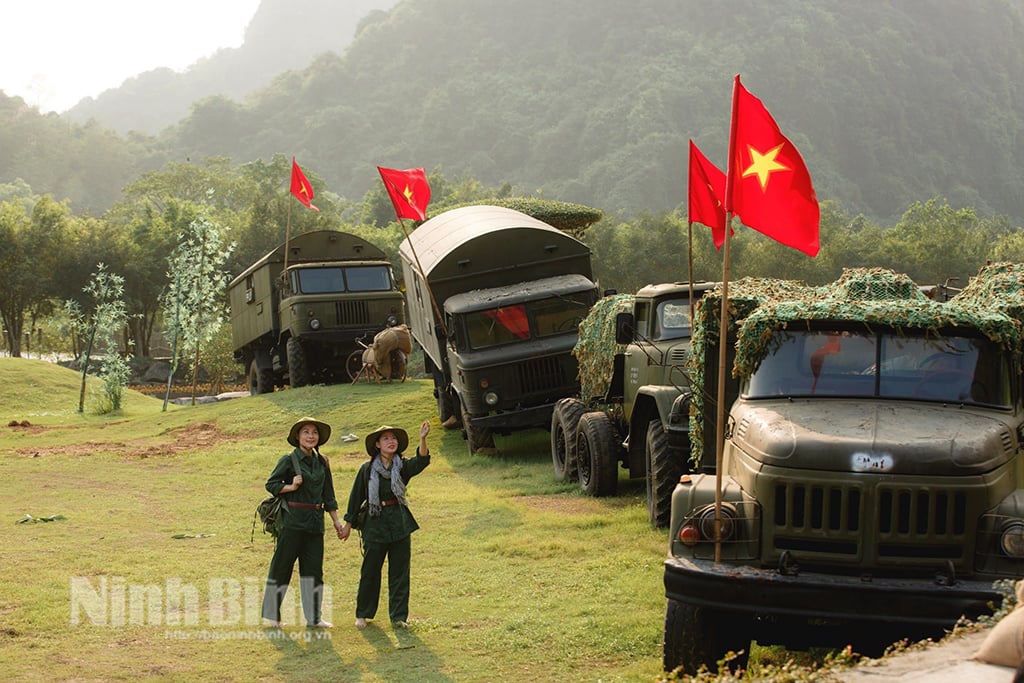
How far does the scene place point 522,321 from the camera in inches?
737

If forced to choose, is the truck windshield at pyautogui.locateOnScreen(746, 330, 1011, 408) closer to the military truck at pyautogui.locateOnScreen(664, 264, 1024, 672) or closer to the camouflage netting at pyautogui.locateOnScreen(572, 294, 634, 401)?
the military truck at pyautogui.locateOnScreen(664, 264, 1024, 672)

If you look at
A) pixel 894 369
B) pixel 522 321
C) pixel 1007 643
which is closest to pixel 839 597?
pixel 1007 643

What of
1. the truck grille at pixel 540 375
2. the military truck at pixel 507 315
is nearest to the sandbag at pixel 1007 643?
the military truck at pixel 507 315

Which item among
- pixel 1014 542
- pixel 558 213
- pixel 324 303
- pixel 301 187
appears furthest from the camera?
pixel 558 213

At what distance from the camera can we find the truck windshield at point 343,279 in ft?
94.7

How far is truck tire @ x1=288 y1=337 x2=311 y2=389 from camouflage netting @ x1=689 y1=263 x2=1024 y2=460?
19.8m

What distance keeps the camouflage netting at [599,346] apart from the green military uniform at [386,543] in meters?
6.20

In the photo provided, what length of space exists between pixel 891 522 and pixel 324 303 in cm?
2253

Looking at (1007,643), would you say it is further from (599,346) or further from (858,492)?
(599,346)

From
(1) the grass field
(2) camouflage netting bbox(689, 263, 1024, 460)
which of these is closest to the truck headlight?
(2) camouflage netting bbox(689, 263, 1024, 460)

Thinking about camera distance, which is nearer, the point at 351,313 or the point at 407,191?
the point at 407,191

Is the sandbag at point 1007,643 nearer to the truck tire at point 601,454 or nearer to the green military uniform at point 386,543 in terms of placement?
the green military uniform at point 386,543

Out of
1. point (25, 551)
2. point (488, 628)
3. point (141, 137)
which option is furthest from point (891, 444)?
point (141, 137)

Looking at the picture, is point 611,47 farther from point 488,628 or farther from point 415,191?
point 488,628
